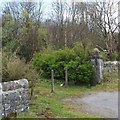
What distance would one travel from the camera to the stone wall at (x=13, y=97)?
6.79 metres

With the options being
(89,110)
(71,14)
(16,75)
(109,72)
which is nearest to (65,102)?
(89,110)

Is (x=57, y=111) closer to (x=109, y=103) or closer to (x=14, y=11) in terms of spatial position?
(x=109, y=103)

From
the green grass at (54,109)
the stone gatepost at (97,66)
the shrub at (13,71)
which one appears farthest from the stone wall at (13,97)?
the stone gatepost at (97,66)

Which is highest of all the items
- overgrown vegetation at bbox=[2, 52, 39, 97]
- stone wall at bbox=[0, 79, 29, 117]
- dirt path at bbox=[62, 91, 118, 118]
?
overgrown vegetation at bbox=[2, 52, 39, 97]

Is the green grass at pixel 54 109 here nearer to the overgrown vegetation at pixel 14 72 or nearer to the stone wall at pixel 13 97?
the stone wall at pixel 13 97

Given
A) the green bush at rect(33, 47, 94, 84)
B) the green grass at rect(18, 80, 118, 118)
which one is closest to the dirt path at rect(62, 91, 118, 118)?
the green grass at rect(18, 80, 118, 118)

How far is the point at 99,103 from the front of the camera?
9.00 meters

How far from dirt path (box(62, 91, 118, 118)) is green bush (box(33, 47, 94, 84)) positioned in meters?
2.19

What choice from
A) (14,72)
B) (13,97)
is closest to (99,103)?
(14,72)

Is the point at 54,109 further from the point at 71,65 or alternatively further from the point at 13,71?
the point at 71,65

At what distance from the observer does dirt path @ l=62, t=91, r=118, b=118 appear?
7714 mm

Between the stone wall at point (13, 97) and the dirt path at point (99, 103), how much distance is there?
72.9 inches

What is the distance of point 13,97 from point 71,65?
269 inches

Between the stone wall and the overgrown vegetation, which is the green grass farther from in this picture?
the overgrown vegetation
